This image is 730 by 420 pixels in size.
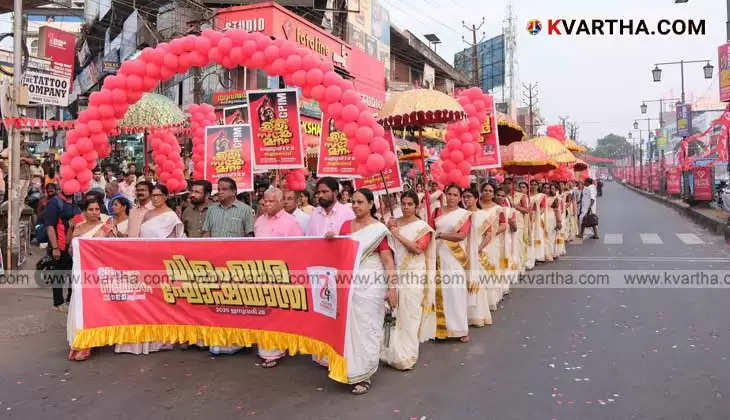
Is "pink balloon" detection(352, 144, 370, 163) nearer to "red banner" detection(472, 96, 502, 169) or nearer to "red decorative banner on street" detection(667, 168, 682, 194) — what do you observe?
"red banner" detection(472, 96, 502, 169)

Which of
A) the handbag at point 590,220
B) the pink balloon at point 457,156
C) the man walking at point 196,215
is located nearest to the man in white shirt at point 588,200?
the handbag at point 590,220

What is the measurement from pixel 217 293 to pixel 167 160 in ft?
17.7

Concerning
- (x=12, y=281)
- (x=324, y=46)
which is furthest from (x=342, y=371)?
(x=324, y=46)

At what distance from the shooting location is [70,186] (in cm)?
694

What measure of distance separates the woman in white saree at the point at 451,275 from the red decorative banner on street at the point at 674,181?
100 feet

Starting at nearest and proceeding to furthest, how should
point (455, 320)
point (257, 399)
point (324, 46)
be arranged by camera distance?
point (257, 399) → point (455, 320) → point (324, 46)

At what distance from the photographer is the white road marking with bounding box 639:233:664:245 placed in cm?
1452

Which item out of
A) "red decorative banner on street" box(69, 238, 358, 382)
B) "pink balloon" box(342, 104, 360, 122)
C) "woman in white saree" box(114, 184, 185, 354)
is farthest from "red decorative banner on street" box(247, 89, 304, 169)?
"red decorative banner on street" box(69, 238, 358, 382)

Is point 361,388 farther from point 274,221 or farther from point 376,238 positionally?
point 274,221

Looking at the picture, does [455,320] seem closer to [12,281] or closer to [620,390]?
[620,390]

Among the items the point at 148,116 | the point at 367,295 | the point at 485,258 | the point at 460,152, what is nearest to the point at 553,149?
the point at 460,152

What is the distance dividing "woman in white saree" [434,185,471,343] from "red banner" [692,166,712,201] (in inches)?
825

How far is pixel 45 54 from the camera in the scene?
35.7ft

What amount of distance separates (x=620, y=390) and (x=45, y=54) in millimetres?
11012
